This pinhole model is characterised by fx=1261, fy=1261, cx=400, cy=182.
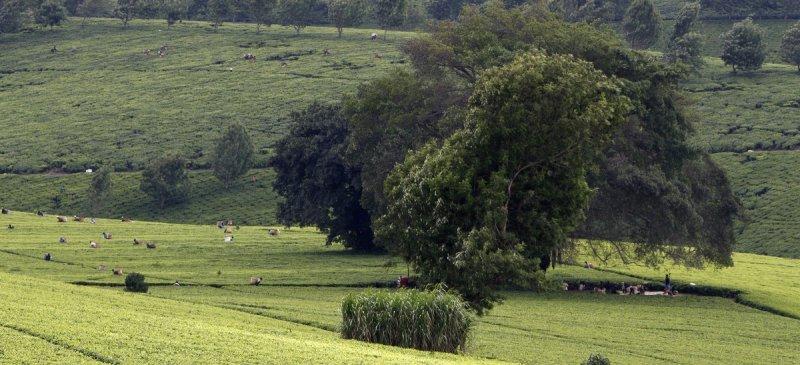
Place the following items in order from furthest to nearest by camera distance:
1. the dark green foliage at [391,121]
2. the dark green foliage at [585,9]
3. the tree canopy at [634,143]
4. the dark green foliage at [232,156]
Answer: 1. the dark green foliage at [585,9]
2. the dark green foliage at [232,156]
3. the dark green foliage at [391,121]
4. the tree canopy at [634,143]

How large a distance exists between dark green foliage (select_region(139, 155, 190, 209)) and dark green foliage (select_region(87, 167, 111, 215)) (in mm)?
3809

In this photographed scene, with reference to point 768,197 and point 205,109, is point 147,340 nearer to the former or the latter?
point 768,197

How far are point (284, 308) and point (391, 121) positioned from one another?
2330cm

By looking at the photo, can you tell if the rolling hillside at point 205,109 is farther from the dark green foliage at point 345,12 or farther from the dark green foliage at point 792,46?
the dark green foliage at point 345,12

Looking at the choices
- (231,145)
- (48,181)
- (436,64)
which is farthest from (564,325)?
(48,181)

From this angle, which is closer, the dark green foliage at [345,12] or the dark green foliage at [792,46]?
the dark green foliage at [792,46]

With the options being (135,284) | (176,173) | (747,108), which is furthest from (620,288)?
(747,108)

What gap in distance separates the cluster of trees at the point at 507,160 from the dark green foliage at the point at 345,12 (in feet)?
328

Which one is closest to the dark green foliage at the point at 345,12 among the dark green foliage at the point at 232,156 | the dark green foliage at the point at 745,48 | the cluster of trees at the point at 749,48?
the cluster of trees at the point at 749,48

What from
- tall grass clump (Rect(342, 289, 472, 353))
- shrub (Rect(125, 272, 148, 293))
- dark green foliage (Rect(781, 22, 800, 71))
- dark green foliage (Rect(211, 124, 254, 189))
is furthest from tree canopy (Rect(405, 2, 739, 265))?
dark green foliage (Rect(781, 22, 800, 71))

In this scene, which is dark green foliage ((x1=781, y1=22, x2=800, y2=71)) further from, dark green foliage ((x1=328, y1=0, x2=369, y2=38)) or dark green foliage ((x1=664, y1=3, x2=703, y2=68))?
dark green foliage ((x1=328, y1=0, x2=369, y2=38))

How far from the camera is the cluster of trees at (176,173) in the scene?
125 metres

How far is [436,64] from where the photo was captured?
76.9m

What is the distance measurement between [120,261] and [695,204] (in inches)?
1325
